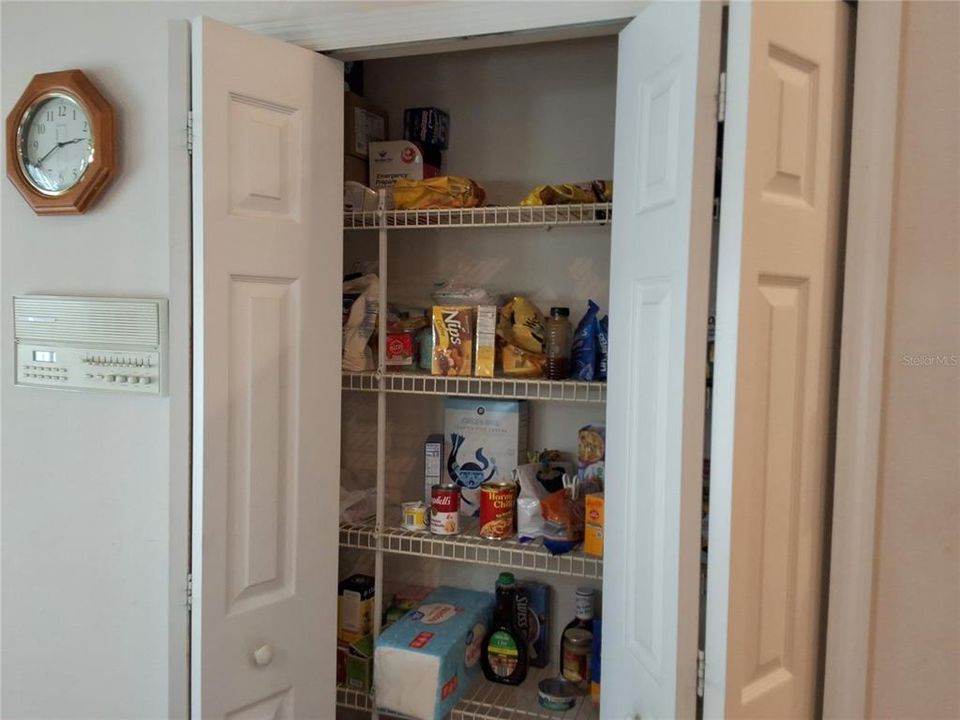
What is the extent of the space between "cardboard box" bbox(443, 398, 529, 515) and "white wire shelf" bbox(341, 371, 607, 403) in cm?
8

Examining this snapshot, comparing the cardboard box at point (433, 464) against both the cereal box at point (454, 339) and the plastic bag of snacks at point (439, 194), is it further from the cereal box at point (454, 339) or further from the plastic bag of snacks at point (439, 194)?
the plastic bag of snacks at point (439, 194)

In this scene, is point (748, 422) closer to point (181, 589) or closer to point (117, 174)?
point (181, 589)

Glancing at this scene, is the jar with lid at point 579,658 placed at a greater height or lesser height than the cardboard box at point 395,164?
lesser

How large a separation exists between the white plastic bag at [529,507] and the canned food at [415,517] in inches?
9.4

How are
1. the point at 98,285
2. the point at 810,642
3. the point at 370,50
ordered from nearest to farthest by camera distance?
the point at 810,642 → the point at 370,50 → the point at 98,285

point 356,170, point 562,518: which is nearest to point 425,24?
point 356,170

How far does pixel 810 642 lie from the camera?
121 centimetres

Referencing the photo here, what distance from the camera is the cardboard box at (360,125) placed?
182 cm

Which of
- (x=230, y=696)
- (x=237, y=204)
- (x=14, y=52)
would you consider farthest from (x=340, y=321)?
(x=14, y=52)

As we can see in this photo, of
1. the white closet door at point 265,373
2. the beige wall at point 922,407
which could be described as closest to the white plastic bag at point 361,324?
the white closet door at point 265,373

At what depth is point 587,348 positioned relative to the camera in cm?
163

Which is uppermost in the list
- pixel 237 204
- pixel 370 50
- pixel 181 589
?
pixel 370 50

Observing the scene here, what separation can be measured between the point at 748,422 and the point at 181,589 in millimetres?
1065

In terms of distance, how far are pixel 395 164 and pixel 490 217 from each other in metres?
0.36
